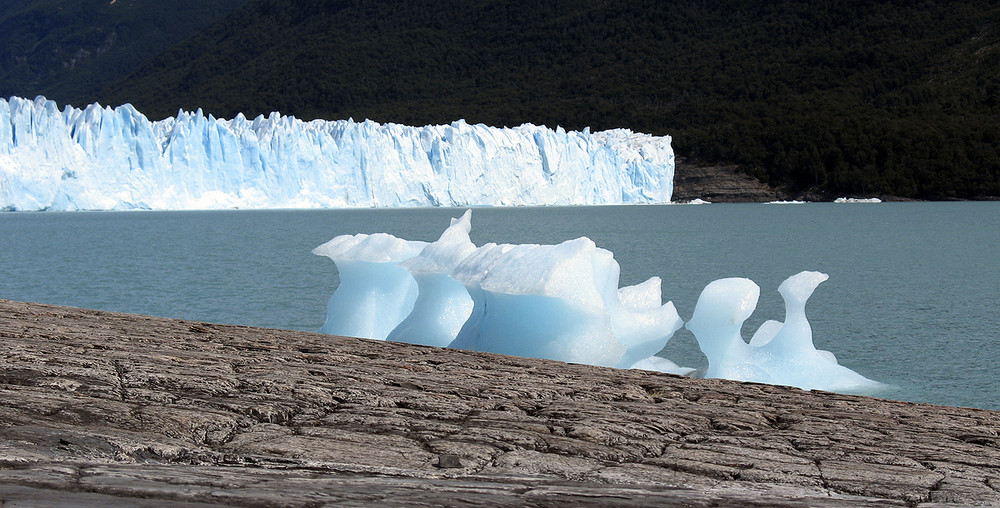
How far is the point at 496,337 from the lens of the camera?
25.8 feet

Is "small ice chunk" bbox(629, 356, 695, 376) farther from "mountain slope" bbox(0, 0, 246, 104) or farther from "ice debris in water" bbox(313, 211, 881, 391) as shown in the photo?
"mountain slope" bbox(0, 0, 246, 104)

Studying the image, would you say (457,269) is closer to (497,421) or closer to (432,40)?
(497,421)

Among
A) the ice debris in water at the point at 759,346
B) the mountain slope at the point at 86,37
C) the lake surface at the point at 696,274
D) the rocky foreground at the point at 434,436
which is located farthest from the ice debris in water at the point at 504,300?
the mountain slope at the point at 86,37

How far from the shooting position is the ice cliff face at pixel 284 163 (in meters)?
40.1

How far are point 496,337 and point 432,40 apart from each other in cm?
10449

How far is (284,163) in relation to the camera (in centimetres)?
4412

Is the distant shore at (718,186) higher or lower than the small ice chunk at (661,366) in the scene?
Result: lower

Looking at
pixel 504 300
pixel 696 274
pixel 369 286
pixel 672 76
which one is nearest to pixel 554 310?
pixel 504 300

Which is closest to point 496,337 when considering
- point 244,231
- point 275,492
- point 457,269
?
point 457,269

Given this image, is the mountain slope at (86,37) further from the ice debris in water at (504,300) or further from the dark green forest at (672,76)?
the ice debris in water at (504,300)

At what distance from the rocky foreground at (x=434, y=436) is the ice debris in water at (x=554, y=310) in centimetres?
283

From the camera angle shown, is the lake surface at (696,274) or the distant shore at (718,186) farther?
the distant shore at (718,186)

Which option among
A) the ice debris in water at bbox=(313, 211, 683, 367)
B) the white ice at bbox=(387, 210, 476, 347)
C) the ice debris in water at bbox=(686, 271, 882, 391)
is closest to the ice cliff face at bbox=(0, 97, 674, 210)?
the ice debris in water at bbox=(313, 211, 683, 367)

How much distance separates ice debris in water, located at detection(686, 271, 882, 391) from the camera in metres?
8.50
